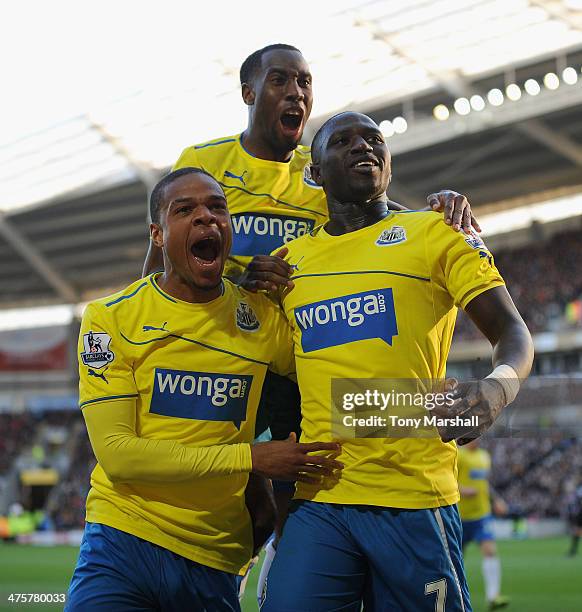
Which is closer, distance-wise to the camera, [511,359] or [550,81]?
[511,359]

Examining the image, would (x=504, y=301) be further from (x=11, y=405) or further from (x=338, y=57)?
(x=11, y=405)

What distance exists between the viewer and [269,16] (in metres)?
25.6

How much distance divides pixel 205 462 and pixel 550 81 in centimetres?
2429

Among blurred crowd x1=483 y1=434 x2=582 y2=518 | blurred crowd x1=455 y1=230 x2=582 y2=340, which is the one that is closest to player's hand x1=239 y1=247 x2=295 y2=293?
blurred crowd x1=483 y1=434 x2=582 y2=518

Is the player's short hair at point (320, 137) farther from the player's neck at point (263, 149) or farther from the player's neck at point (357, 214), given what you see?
the player's neck at point (263, 149)

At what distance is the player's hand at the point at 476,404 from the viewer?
8.07ft

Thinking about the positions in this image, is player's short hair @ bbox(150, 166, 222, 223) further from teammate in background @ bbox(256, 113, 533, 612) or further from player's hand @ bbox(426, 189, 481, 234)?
player's hand @ bbox(426, 189, 481, 234)

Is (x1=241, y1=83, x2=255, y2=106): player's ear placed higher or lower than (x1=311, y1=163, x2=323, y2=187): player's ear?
higher

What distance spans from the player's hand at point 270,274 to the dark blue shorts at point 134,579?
90cm

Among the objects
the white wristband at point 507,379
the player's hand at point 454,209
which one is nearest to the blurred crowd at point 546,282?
the player's hand at point 454,209

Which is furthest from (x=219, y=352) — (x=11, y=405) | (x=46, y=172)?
(x=11, y=405)

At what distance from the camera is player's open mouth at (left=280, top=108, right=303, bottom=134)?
414 cm

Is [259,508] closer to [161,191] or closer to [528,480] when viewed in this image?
[161,191]

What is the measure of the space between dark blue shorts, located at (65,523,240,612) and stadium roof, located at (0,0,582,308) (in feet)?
71.8
